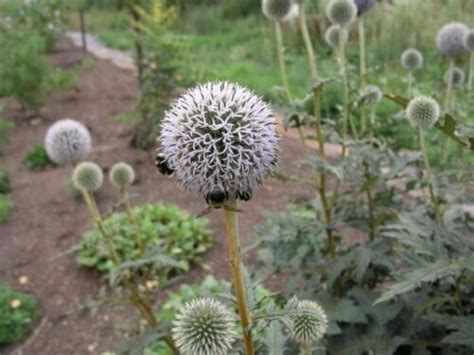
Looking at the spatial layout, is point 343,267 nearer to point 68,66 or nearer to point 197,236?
point 197,236

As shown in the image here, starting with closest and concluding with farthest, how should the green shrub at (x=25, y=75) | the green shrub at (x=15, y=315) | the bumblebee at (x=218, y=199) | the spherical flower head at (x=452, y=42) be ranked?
the bumblebee at (x=218, y=199) → the spherical flower head at (x=452, y=42) → the green shrub at (x=15, y=315) → the green shrub at (x=25, y=75)

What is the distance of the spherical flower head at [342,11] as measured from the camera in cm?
291

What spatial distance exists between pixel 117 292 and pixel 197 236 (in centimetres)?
85

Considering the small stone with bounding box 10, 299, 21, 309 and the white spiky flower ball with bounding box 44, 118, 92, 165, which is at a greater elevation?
the white spiky flower ball with bounding box 44, 118, 92, 165

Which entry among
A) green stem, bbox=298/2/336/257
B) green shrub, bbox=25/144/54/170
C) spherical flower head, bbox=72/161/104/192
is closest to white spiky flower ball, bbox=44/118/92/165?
spherical flower head, bbox=72/161/104/192

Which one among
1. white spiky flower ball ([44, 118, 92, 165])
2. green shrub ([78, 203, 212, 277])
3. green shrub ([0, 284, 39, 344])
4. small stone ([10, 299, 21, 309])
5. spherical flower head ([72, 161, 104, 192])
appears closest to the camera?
spherical flower head ([72, 161, 104, 192])

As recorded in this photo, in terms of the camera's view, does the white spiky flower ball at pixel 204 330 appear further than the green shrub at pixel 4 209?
No

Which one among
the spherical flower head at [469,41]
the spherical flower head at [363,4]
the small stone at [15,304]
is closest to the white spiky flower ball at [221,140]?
the spherical flower head at [363,4]

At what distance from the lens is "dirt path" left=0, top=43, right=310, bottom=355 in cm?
403

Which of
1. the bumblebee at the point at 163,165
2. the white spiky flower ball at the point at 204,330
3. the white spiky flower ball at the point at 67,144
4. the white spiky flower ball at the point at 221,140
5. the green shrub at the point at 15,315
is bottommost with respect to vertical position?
the green shrub at the point at 15,315

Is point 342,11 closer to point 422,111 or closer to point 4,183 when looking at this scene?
point 422,111

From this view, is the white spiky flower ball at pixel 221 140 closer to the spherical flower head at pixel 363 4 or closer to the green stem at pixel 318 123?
the green stem at pixel 318 123

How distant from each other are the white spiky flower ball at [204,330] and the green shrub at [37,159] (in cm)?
530

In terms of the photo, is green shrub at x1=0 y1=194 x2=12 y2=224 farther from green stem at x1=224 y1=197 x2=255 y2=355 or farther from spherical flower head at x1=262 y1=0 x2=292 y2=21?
green stem at x1=224 y1=197 x2=255 y2=355
